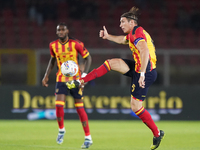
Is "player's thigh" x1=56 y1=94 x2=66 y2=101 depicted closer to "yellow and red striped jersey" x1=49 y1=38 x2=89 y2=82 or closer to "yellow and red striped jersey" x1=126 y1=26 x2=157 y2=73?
"yellow and red striped jersey" x1=49 y1=38 x2=89 y2=82

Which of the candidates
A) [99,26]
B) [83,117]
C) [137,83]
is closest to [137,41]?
[137,83]

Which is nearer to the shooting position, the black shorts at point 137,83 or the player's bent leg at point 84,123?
the black shorts at point 137,83

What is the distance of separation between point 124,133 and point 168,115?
3.38m

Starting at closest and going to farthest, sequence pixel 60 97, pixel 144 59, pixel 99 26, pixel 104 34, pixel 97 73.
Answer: pixel 144 59, pixel 97 73, pixel 104 34, pixel 60 97, pixel 99 26

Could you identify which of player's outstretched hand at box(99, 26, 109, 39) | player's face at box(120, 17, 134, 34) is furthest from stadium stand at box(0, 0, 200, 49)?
player's face at box(120, 17, 134, 34)

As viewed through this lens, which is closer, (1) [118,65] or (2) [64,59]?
(1) [118,65]

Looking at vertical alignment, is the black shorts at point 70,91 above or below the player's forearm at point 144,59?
below

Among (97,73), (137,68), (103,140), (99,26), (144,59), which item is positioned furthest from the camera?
(99,26)

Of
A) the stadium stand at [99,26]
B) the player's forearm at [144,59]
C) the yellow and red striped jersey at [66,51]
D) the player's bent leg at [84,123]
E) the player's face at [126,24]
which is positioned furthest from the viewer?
the stadium stand at [99,26]

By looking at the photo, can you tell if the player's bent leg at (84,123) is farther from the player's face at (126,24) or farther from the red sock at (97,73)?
the player's face at (126,24)

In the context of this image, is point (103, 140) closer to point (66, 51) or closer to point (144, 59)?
point (66, 51)

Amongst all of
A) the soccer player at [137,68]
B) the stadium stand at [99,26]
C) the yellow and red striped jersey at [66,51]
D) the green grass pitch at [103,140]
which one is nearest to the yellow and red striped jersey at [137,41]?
the soccer player at [137,68]

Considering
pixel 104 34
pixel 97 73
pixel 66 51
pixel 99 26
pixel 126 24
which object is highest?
pixel 99 26

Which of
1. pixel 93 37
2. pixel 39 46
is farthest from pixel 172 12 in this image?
pixel 39 46
